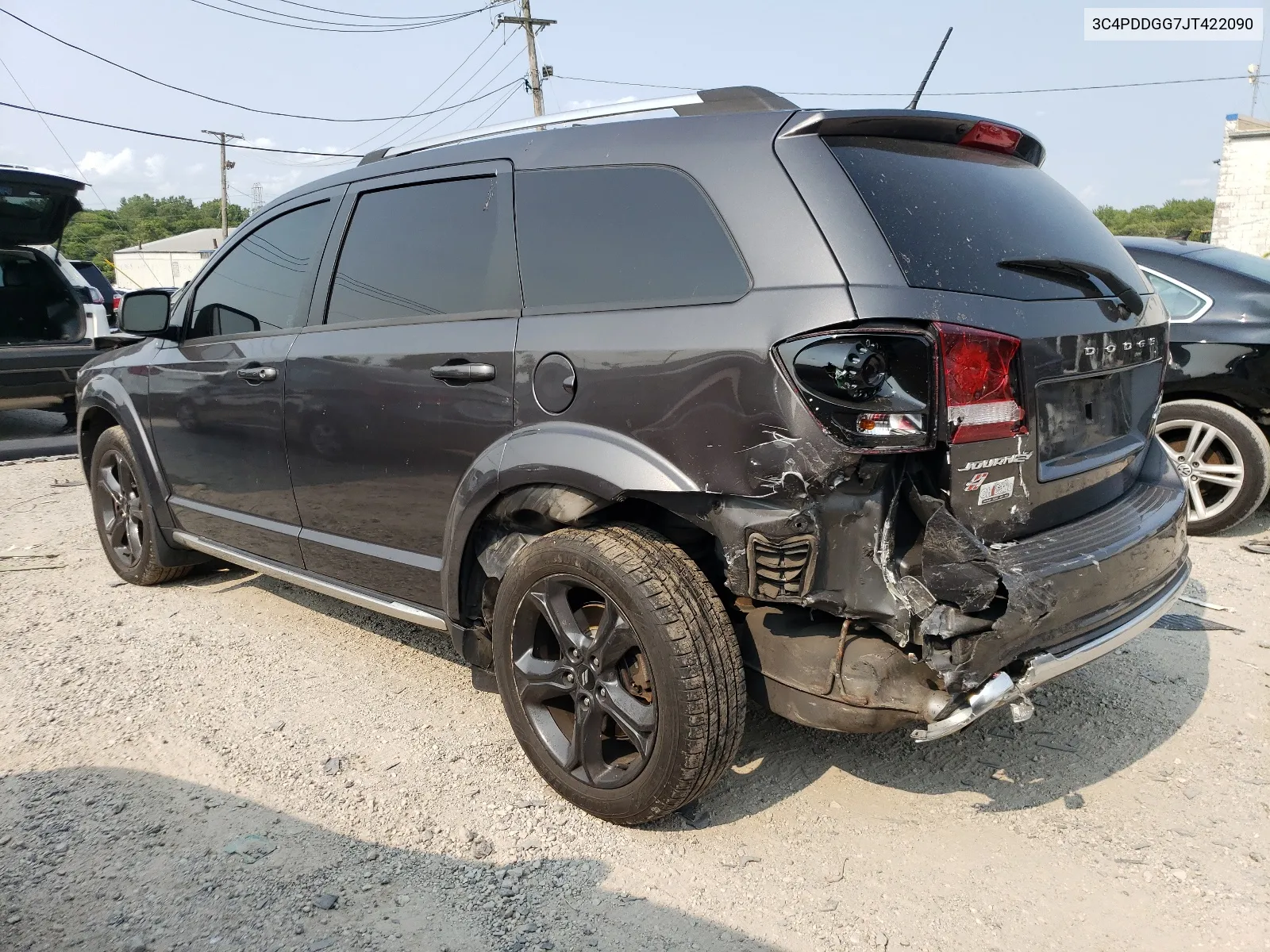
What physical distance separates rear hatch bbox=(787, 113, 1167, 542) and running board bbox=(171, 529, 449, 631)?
6.01ft

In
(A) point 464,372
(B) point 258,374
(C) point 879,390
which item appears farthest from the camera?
(B) point 258,374

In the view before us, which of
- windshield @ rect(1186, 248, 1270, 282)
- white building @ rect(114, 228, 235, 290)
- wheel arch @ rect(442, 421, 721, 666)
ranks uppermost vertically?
white building @ rect(114, 228, 235, 290)

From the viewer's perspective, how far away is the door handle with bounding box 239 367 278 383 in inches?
142

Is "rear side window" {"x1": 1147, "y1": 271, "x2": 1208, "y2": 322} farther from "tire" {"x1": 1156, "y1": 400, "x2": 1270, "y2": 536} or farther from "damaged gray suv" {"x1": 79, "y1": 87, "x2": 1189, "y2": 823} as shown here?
"damaged gray suv" {"x1": 79, "y1": 87, "x2": 1189, "y2": 823}

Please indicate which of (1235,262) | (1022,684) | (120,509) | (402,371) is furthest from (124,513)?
(1235,262)

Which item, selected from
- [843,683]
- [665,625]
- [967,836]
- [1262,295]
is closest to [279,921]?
[665,625]

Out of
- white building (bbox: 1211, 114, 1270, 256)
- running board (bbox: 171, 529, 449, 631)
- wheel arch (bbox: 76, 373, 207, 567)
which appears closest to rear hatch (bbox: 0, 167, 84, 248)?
wheel arch (bbox: 76, 373, 207, 567)

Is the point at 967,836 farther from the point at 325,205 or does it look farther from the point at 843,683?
the point at 325,205

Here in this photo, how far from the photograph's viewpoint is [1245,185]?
1156 inches

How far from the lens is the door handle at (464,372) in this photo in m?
2.81

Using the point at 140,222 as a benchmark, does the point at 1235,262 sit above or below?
below

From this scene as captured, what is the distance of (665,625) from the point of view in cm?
236

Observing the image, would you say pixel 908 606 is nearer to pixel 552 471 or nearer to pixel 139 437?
pixel 552 471

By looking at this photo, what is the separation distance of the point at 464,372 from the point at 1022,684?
5.90 ft
